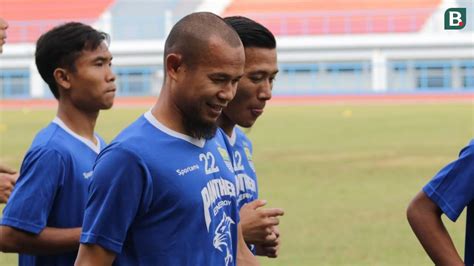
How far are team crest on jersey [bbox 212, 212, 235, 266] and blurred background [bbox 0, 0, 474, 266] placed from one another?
5373 millimetres

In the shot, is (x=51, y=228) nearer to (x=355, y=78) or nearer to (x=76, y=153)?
(x=76, y=153)

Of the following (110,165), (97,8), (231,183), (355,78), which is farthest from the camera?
(97,8)

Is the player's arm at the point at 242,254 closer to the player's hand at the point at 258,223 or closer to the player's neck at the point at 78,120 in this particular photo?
the player's hand at the point at 258,223

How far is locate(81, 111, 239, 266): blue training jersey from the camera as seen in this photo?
2424mm

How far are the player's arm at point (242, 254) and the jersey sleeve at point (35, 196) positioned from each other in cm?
77

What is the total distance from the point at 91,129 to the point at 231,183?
1.02 metres

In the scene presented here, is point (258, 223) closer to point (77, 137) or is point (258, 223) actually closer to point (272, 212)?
point (272, 212)

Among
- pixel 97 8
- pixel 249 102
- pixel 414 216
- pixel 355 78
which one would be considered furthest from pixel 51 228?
pixel 97 8

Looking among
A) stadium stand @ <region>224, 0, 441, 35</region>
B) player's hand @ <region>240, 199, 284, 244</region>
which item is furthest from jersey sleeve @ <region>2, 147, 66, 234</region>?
stadium stand @ <region>224, 0, 441, 35</region>

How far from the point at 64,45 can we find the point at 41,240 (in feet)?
2.76

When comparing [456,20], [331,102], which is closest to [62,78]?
[456,20]

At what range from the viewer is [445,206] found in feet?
10.0

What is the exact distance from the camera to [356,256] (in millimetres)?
8438

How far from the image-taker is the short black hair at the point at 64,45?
3660 mm
